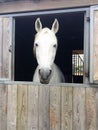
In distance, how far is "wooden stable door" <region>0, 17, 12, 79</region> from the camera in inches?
137

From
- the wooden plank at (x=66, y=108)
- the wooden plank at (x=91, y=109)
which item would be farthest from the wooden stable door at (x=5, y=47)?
the wooden plank at (x=91, y=109)

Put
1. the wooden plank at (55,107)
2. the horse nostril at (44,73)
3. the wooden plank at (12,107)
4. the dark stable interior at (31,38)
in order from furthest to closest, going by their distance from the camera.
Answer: the dark stable interior at (31,38)
the wooden plank at (12,107)
the wooden plank at (55,107)
the horse nostril at (44,73)

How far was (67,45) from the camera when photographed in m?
6.46

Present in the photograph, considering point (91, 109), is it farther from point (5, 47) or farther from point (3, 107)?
point (5, 47)

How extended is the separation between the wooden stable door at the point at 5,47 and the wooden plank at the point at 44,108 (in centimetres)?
50

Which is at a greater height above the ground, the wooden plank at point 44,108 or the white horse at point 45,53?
the white horse at point 45,53

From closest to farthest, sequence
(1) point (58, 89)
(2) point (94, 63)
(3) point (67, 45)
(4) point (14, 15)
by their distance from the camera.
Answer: (2) point (94, 63) → (1) point (58, 89) → (4) point (14, 15) → (3) point (67, 45)

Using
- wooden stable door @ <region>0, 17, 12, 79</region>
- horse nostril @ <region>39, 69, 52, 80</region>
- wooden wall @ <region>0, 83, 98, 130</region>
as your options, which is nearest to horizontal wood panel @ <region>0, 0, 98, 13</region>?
wooden stable door @ <region>0, 17, 12, 79</region>

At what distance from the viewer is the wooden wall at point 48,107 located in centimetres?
306

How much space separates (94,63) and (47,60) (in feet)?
1.65

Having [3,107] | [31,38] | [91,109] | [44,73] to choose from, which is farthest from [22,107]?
[31,38]

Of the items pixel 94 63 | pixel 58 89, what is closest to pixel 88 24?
pixel 94 63

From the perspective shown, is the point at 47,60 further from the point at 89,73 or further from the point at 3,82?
the point at 3,82

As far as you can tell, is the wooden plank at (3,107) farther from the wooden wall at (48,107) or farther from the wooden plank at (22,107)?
the wooden plank at (22,107)
